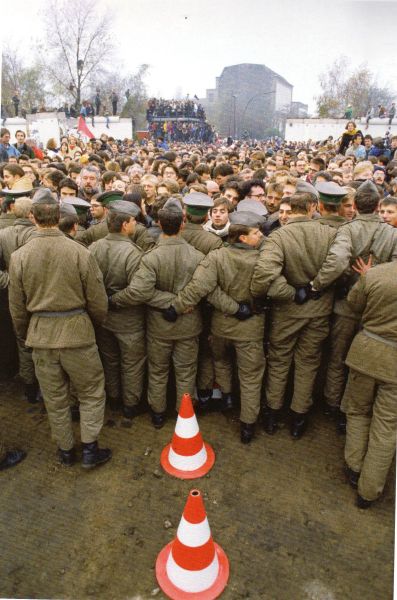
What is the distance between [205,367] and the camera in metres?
4.28

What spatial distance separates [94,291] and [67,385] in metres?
0.80

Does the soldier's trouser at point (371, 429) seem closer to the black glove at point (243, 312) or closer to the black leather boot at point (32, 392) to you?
the black glove at point (243, 312)

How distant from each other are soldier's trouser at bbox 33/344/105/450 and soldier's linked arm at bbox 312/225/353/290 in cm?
187

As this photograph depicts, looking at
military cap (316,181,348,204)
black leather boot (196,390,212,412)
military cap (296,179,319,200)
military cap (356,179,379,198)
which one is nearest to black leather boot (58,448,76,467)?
black leather boot (196,390,212,412)

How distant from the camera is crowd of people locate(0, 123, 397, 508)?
3.14 meters

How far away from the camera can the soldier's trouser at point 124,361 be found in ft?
13.1

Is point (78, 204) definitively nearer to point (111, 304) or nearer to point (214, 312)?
point (111, 304)

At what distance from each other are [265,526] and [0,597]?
172 cm

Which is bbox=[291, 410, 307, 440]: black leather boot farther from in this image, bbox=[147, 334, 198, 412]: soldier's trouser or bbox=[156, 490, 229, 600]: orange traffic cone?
bbox=[156, 490, 229, 600]: orange traffic cone

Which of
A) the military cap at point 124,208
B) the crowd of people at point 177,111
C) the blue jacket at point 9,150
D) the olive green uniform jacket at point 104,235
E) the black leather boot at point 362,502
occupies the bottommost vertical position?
the black leather boot at point 362,502

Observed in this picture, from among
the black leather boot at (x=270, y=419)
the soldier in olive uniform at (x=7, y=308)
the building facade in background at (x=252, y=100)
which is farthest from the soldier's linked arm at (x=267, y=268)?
the building facade in background at (x=252, y=100)

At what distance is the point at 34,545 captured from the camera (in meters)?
2.92

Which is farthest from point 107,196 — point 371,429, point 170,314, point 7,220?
point 371,429

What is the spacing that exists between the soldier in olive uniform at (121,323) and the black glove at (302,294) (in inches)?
53.4
